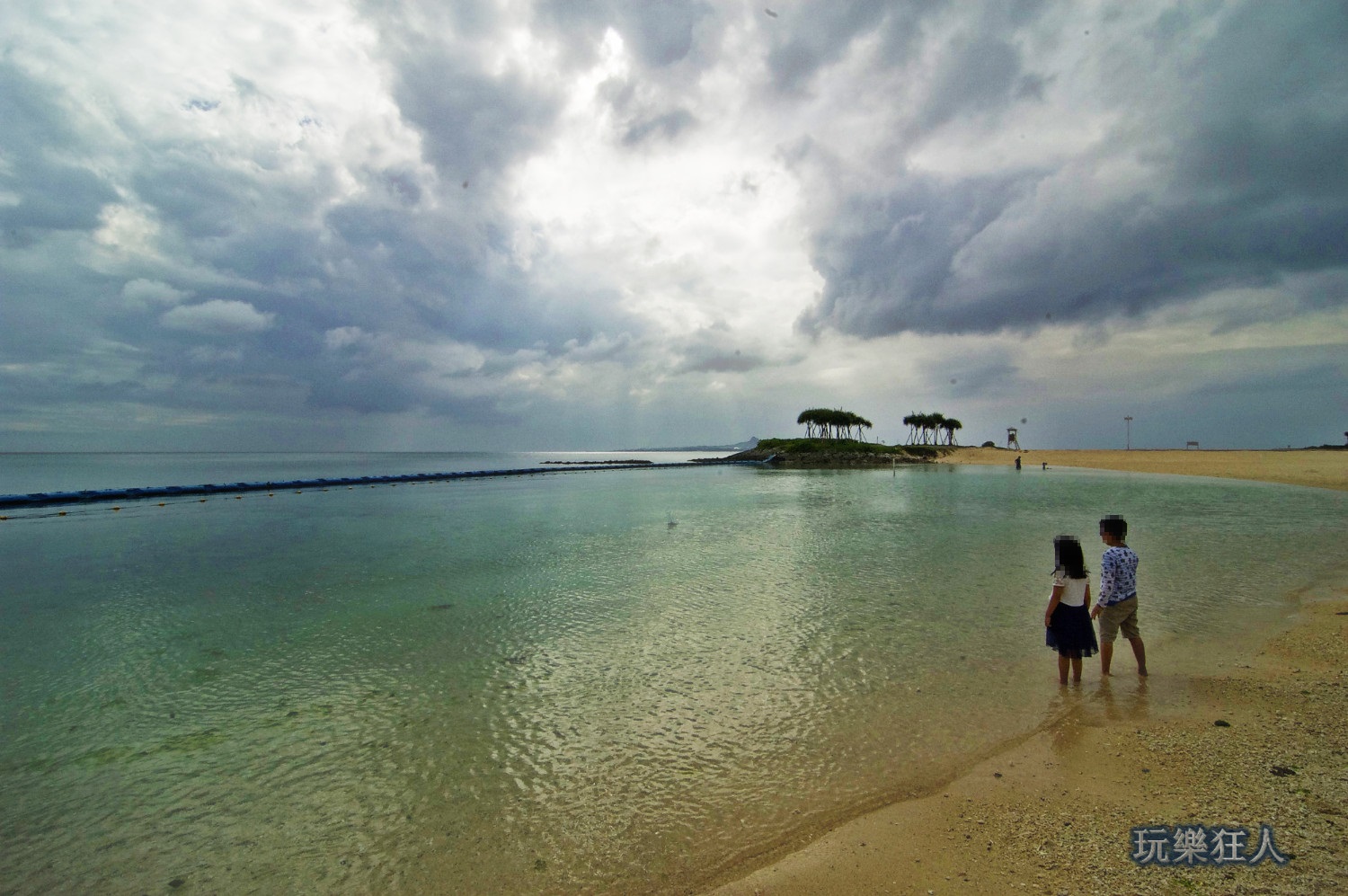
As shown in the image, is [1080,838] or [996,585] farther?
[996,585]

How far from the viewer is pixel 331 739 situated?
603 cm

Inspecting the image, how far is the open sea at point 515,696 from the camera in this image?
4.39 metres

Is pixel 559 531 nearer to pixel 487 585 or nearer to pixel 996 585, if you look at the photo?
pixel 487 585

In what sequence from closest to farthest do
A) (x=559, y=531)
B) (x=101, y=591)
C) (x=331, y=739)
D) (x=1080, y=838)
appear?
(x=1080, y=838), (x=331, y=739), (x=101, y=591), (x=559, y=531)

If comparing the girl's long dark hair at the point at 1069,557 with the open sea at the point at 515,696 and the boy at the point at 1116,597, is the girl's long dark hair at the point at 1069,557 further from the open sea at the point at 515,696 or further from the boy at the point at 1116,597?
the open sea at the point at 515,696

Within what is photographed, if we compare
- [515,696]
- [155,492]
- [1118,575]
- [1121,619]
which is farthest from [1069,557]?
→ [155,492]

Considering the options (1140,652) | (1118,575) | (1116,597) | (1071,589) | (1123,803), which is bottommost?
(1123,803)

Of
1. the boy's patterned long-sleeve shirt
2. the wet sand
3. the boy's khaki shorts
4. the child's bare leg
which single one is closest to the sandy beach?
the wet sand

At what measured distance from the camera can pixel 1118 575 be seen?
6852 millimetres

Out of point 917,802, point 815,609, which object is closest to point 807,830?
point 917,802

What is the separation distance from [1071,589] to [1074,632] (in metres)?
0.59

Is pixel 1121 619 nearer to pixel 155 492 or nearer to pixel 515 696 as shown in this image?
pixel 515 696

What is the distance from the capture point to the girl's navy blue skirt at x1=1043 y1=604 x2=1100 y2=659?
6734mm

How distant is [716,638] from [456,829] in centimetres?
521
